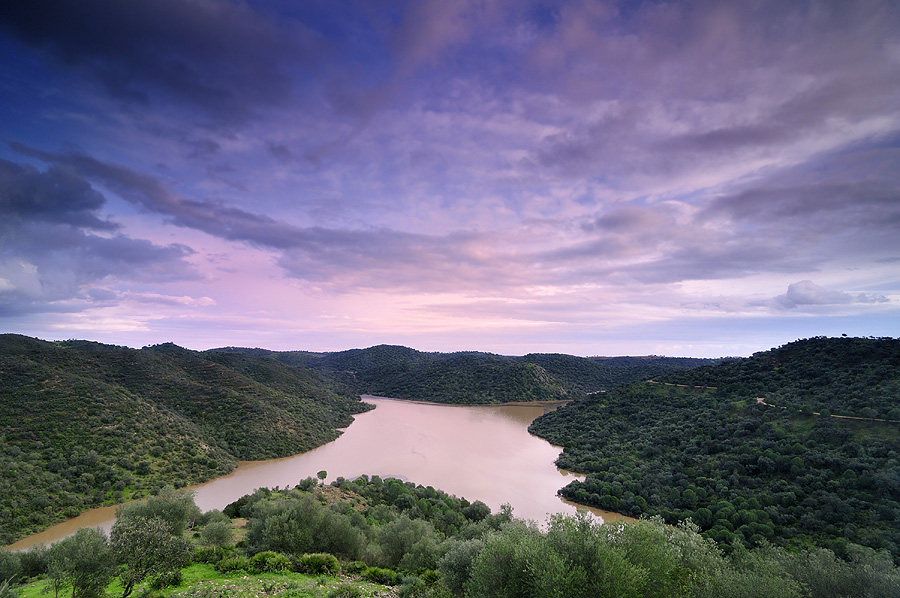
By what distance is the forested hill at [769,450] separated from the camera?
24875 millimetres

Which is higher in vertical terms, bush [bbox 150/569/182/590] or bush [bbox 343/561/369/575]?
bush [bbox 150/569/182/590]

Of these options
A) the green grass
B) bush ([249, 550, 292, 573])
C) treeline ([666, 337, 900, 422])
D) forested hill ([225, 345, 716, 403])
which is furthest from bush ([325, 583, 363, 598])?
forested hill ([225, 345, 716, 403])

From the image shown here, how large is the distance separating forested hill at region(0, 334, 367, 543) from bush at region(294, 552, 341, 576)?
2576 cm

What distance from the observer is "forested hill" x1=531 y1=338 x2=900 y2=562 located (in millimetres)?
24875

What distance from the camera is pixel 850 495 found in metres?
25.4

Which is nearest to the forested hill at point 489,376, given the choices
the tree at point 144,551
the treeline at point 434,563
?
the treeline at point 434,563

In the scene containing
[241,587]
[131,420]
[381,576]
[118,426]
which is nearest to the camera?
[241,587]

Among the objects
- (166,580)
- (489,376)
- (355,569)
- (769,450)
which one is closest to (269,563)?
(355,569)

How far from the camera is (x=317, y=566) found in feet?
58.8

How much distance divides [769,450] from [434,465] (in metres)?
38.7

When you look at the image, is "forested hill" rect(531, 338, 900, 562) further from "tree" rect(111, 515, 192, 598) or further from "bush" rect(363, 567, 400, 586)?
"tree" rect(111, 515, 192, 598)

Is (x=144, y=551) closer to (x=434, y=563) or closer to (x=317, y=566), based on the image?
(x=317, y=566)

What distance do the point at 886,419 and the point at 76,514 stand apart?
7031 centimetres

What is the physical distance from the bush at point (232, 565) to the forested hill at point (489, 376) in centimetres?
8364
